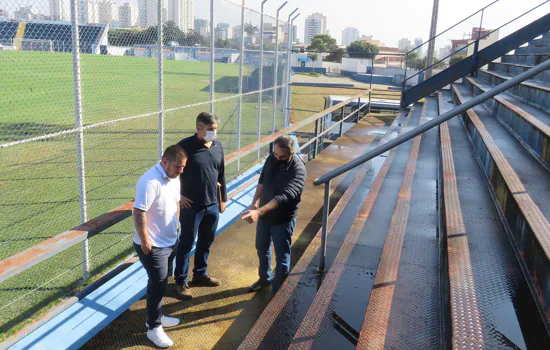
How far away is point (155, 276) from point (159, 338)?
444 mm

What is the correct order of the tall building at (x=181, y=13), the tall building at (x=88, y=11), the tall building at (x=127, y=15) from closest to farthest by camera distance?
the tall building at (x=88, y=11), the tall building at (x=127, y=15), the tall building at (x=181, y=13)

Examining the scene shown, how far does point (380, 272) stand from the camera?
10.1 ft

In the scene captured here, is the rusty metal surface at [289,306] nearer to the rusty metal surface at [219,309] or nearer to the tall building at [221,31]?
the rusty metal surface at [219,309]

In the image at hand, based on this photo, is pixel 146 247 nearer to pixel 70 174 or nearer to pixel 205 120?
pixel 205 120

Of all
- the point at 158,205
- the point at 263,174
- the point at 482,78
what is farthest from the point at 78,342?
the point at 482,78

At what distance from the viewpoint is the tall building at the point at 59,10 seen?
4.31 m

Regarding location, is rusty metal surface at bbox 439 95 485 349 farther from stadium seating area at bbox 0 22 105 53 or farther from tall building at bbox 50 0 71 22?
stadium seating area at bbox 0 22 105 53

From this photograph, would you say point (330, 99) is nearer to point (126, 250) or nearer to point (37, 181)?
point (37, 181)

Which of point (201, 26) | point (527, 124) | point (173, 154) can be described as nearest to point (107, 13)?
point (201, 26)

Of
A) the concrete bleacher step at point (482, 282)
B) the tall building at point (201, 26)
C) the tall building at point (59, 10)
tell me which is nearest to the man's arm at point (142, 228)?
the concrete bleacher step at point (482, 282)

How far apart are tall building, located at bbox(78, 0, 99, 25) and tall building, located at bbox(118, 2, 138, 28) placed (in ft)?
0.87

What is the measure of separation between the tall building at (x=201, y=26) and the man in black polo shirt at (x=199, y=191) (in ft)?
12.8

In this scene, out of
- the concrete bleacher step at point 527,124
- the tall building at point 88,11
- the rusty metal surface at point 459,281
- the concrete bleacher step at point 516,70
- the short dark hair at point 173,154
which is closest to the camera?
the rusty metal surface at point 459,281

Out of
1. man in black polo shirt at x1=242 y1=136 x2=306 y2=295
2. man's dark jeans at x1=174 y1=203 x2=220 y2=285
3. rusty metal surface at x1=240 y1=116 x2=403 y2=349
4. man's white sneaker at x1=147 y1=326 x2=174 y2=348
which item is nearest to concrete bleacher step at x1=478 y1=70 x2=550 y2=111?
rusty metal surface at x1=240 y1=116 x2=403 y2=349
